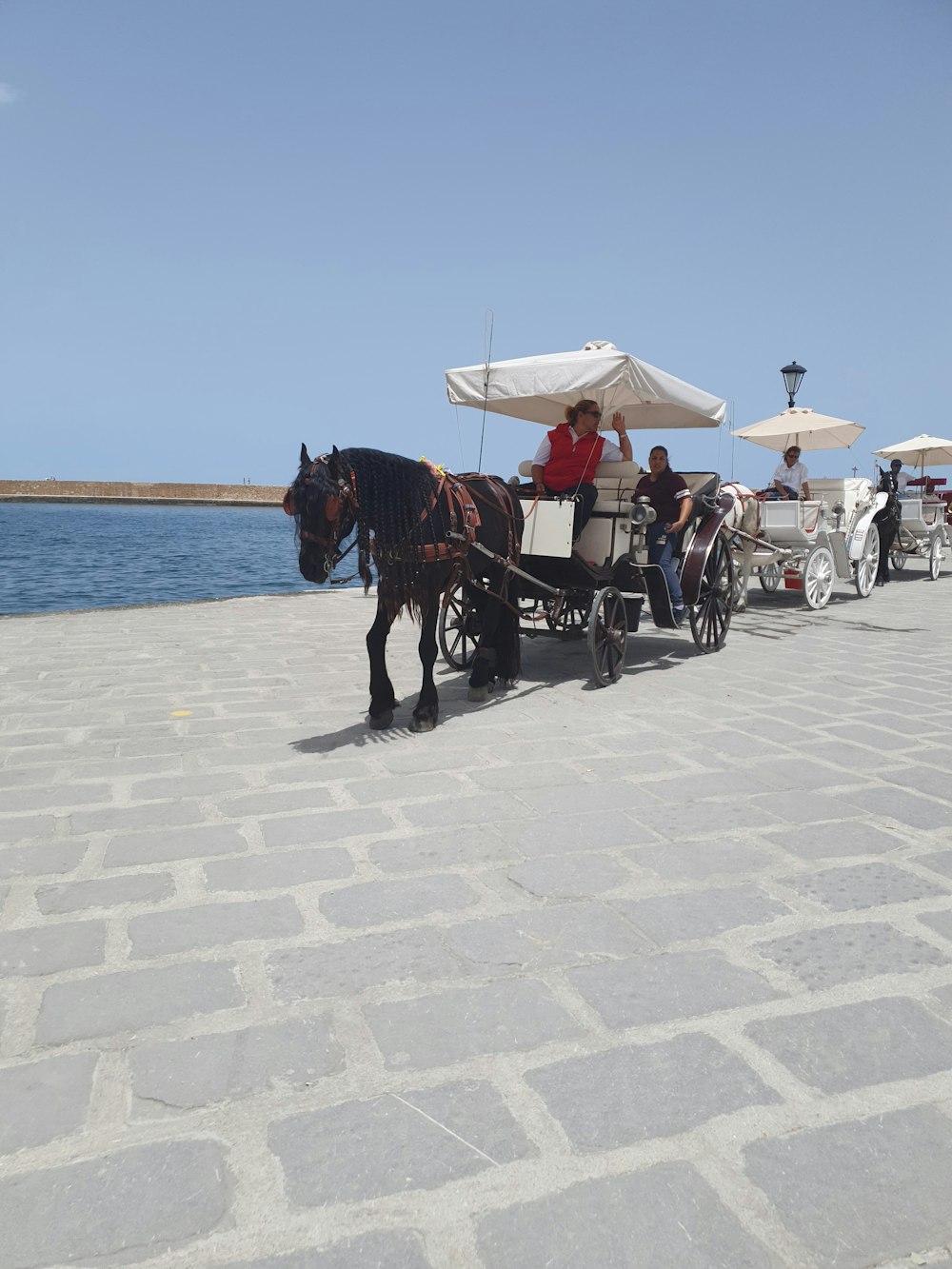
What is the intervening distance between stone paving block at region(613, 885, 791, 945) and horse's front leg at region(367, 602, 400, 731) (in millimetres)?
2599

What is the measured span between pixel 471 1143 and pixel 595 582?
5.32m

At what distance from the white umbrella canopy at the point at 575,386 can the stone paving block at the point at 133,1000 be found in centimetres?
488

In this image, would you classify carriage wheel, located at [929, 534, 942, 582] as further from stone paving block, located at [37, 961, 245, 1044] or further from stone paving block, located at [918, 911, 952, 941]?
stone paving block, located at [37, 961, 245, 1044]

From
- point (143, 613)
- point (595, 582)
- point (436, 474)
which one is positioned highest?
point (436, 474)

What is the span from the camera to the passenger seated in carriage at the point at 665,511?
7422 mm

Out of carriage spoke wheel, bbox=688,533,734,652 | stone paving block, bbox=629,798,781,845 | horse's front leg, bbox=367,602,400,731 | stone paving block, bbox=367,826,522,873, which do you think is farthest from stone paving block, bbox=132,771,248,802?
carriage spoke wheel, bbox=688,533,734,652

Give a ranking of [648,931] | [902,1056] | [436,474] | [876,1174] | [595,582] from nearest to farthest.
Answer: [876,1174]
[902,1056]
[648,931]
[436,474]
[595,582]

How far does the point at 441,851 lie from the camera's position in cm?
349

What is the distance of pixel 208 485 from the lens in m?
101

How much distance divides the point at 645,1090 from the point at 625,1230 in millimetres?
412

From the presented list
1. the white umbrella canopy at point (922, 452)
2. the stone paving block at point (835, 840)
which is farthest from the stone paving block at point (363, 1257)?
the white umbrella canopy at point (922, 452)

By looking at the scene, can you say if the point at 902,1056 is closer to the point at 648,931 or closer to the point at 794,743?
the point at 648,931

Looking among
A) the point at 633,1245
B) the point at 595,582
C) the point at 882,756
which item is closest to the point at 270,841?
the point at 633,1245

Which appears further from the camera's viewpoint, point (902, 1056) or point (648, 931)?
point (648, 931)
